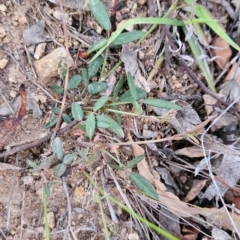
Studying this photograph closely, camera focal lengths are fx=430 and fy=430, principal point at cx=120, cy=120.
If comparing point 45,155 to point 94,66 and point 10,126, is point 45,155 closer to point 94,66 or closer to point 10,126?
point 10,126

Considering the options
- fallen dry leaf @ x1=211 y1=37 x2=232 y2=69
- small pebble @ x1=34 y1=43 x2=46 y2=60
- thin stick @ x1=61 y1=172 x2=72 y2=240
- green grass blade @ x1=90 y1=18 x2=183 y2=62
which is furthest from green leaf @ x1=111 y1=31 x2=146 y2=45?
thin stick @ x1=61 y1=172 x2=72 y2=240

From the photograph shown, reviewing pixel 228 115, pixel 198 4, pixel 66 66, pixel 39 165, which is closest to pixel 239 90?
pixel 228 115

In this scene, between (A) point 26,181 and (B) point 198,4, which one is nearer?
(A) point 26,181

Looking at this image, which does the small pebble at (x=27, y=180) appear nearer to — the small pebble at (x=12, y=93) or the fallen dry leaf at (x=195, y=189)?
the small pebble at (x=12, y=93)

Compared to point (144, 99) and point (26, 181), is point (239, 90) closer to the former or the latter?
point (144, 99)

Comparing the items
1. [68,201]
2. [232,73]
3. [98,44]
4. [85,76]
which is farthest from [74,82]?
[232,73]

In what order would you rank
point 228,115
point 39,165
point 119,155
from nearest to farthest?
point 39,165, point 119,155, point 228,115
